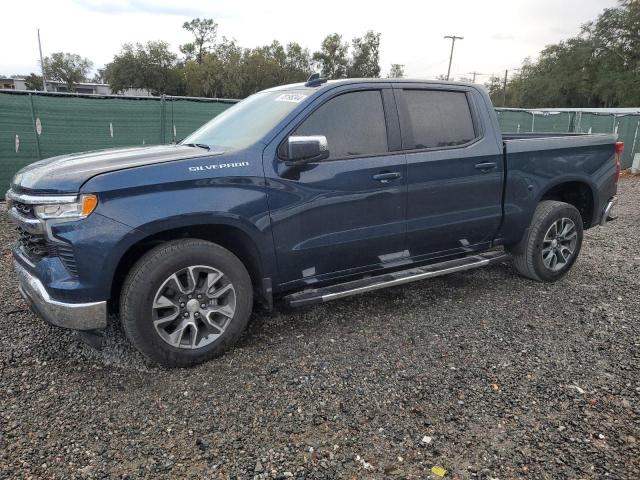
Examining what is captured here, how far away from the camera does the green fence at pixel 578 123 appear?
15.6 m

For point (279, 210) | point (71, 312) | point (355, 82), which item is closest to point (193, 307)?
point (71, 312)

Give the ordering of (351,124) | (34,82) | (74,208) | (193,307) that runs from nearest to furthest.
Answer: (74,208) → (193,307) → (351,124) → (34,82)

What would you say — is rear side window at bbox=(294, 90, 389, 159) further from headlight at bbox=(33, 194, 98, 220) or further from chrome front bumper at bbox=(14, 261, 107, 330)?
chrome front bumper at bbox=(14, 261, 107, 330)

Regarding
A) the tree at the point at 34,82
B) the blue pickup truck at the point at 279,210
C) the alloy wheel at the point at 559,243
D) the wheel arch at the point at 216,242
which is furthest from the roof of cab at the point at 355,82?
the tree at the point at 34,82

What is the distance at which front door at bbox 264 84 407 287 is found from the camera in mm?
3371

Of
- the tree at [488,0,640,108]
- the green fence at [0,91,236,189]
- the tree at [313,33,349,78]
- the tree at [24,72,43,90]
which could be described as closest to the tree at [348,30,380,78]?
the tree at [313,33,349,78]

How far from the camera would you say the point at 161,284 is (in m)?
3.02

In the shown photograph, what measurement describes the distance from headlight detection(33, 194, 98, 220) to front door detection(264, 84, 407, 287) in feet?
3.62

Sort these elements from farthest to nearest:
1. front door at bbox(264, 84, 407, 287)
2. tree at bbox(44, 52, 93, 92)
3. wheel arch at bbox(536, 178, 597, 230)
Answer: tree at bbox(44, 52, 93, 92) → wheel arch at bbox(536, 178, 597, 230) → front door at bbox(264, 84, 407, 287)

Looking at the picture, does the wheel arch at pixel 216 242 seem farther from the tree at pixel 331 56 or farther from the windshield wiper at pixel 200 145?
the tree at pixel 331 56

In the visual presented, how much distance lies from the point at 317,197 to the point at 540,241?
96.9 inches

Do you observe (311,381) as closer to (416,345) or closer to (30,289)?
(416,345)

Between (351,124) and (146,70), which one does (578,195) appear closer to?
(351,124)

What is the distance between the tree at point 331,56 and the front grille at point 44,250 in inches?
2973
